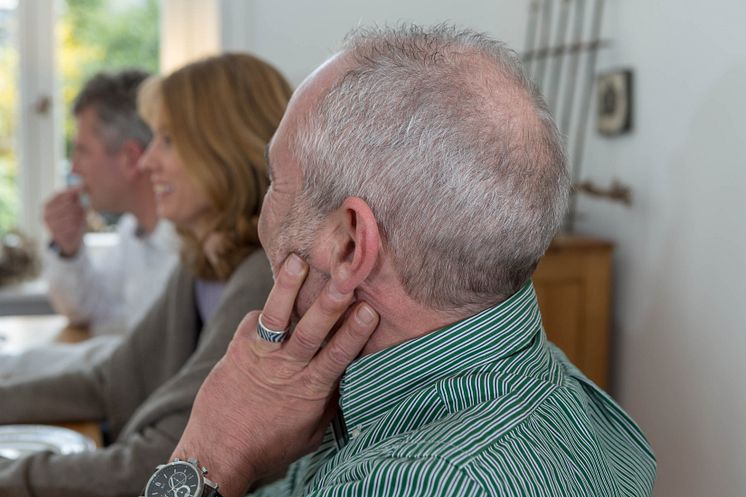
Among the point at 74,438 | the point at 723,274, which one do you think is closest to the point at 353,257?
the point at 74,438

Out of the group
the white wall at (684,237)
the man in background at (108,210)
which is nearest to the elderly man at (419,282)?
the white wall at (684,237)

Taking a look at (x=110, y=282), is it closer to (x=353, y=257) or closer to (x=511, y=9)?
(x=511, y=9)

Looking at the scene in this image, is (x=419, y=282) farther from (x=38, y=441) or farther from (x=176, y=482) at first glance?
(x=38, y=441)

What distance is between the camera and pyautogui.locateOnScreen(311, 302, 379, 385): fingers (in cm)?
91

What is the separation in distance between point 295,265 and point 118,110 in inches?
80.2

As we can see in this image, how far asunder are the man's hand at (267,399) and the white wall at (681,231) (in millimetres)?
807

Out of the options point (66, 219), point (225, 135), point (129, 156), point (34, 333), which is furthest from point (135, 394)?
A: point (66, 219)

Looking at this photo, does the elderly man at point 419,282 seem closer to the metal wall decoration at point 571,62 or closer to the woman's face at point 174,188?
the woman's face at point 174,188

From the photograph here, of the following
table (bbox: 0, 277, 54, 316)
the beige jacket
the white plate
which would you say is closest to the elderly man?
the beige jacket

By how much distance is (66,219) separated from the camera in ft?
9.61

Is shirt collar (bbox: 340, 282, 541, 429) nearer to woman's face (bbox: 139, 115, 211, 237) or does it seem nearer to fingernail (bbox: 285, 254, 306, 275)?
fingernail (bbox: 285, 254, 306, 275)

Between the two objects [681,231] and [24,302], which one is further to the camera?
[24,302]

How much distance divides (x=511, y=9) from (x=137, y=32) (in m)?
1.68

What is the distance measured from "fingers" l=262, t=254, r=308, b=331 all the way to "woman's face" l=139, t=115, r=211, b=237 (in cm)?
79
